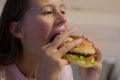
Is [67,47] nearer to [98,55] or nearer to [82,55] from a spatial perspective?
[82,55]

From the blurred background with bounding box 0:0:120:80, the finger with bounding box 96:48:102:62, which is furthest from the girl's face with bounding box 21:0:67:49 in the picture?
the blurred background with bounding box 0:0:120:80

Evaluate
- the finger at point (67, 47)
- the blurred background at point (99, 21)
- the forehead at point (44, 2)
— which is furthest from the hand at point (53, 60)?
the blurred background at point (99, 21)

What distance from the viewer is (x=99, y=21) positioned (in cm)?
201

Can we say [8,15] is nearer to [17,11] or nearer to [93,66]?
[17,11]

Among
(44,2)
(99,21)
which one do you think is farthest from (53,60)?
(99,21)

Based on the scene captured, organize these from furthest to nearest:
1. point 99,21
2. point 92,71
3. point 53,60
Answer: point 99,21
point 92,71
point 53,60

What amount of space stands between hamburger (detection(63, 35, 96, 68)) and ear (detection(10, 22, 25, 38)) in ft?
0.61

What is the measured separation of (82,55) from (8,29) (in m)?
0.31

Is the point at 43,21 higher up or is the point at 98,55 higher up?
the point at 43,21

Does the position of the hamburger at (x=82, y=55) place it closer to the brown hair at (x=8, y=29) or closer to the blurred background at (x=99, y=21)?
the brown hair at (x=8, y=29)

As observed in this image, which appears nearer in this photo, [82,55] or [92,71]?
[82,55]

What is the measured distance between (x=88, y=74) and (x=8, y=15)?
1.30 ft

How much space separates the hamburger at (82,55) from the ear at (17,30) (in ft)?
0.61

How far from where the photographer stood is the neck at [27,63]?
113 cm
